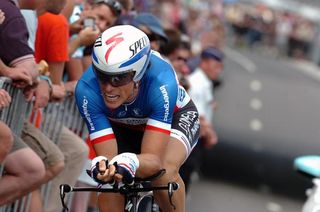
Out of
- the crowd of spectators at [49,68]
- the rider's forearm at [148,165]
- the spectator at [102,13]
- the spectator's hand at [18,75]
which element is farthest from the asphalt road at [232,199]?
the rider's forearm at [148,165]

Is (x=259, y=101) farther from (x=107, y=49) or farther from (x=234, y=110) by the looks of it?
(x=107, y=49)

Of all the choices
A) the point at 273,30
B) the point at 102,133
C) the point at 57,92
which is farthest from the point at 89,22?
the point at 273,30

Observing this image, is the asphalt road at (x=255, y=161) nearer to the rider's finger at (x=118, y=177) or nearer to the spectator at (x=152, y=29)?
the spectator at (x=152, y=29)

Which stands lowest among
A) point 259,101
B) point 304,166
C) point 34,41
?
point 259,101

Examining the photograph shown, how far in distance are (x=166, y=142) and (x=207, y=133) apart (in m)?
4.49

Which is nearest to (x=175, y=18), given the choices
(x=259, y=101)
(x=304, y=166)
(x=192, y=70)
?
(x=259, y=101)

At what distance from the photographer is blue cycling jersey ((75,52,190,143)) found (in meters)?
6.12

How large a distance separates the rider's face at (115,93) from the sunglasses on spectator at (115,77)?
1.0 inches

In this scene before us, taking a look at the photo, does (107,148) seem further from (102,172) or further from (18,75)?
(18,75)

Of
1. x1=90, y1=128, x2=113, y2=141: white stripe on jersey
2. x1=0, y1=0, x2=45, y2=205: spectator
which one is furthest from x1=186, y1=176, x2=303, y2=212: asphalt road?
x1=90, y1=128, x2=113, y2=141: white stripe on jersey

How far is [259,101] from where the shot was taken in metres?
16.4

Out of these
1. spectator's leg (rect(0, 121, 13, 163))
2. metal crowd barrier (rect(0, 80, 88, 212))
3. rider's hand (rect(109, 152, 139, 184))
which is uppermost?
rider's hand (rect(109, 152, 139, 184))

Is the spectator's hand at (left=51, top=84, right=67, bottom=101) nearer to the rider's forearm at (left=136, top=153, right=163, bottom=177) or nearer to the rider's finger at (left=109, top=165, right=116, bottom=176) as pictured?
the rider's forearm at (left=136, top=153, right=163, bottom=177)

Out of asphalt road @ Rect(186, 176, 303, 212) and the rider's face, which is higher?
the rider's face
